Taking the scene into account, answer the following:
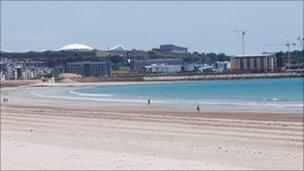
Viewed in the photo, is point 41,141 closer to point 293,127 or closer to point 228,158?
point 228,158

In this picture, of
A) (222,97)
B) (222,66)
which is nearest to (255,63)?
(222,66)

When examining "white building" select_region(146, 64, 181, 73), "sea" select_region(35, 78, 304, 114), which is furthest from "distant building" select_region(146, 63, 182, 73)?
"sea" select_region(35, 78, 304, 114)

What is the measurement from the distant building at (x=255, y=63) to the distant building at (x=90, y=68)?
1082 inches

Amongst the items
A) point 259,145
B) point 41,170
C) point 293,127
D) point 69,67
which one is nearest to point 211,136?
point 259,145

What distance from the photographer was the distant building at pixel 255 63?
149500 millimetres

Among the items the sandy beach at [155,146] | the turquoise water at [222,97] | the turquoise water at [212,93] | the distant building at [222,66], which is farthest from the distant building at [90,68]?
the sandy beach at [155,146]

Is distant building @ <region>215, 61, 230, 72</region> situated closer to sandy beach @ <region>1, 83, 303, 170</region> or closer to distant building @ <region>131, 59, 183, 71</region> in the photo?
distant building @ <region>131, 59, 183, 71</region>

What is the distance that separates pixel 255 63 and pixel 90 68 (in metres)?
36.1

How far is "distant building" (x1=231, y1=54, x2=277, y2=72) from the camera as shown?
150 metres

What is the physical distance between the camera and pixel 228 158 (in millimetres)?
12102

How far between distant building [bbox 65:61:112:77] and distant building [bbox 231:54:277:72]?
27485mm

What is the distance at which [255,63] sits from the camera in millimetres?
153500

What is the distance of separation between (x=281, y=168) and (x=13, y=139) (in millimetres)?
7136

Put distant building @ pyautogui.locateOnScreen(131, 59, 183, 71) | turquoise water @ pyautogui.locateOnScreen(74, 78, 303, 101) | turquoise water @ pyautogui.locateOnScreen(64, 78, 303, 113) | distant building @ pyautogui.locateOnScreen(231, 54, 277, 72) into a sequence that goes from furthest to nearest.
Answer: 1. distant building @ pyautogui.locateOnScreen(131, 59, 183, 71)
2. distant building @ pyautogui.locateOnScreen(231, 54, 277, 72)
3. turquoise water @ pyautogui.locateOnScreen(74, 78, 303, 101)
4. turquoise water @ pyautogui.locateOnScreen(64, 78, 303, 113)
